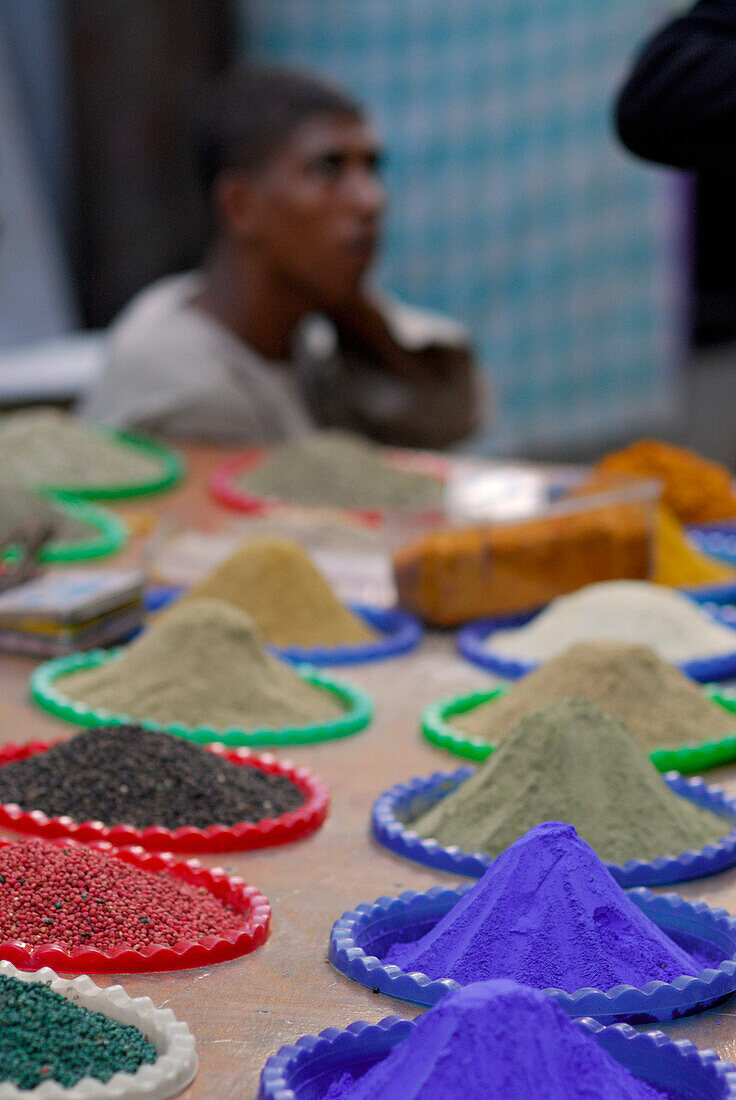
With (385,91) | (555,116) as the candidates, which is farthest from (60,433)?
(555,116)

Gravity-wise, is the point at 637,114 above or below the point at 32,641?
above

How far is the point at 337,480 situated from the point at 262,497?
131 millimetres

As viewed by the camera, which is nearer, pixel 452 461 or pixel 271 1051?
pixel 271 1051

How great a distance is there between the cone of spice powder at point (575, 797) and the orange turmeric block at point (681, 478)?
3.70ft

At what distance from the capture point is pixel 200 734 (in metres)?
1.46

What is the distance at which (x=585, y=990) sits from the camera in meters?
0.95

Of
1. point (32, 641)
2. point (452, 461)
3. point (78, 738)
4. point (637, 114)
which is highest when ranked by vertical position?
point (637, 114)

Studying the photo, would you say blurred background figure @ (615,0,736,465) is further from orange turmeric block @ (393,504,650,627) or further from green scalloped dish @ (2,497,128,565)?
green scalloped dish @ (2,497,128,565)

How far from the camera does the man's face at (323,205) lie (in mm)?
3232

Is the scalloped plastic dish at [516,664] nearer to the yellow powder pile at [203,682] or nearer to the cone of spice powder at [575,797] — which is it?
the yellow powder pile at [203,682]

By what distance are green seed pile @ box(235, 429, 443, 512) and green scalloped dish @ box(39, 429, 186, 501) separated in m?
0.15

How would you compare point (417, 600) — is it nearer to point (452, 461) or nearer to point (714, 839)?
point (714, 839)

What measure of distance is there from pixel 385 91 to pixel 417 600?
10.2 feet

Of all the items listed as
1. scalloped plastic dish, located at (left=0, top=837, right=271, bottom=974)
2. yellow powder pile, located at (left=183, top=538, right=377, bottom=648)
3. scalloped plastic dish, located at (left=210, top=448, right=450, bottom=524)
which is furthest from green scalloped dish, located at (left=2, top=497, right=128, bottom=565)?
scalloped plastic dish, located at (left=0, top=837, right=271, bottom=974)
